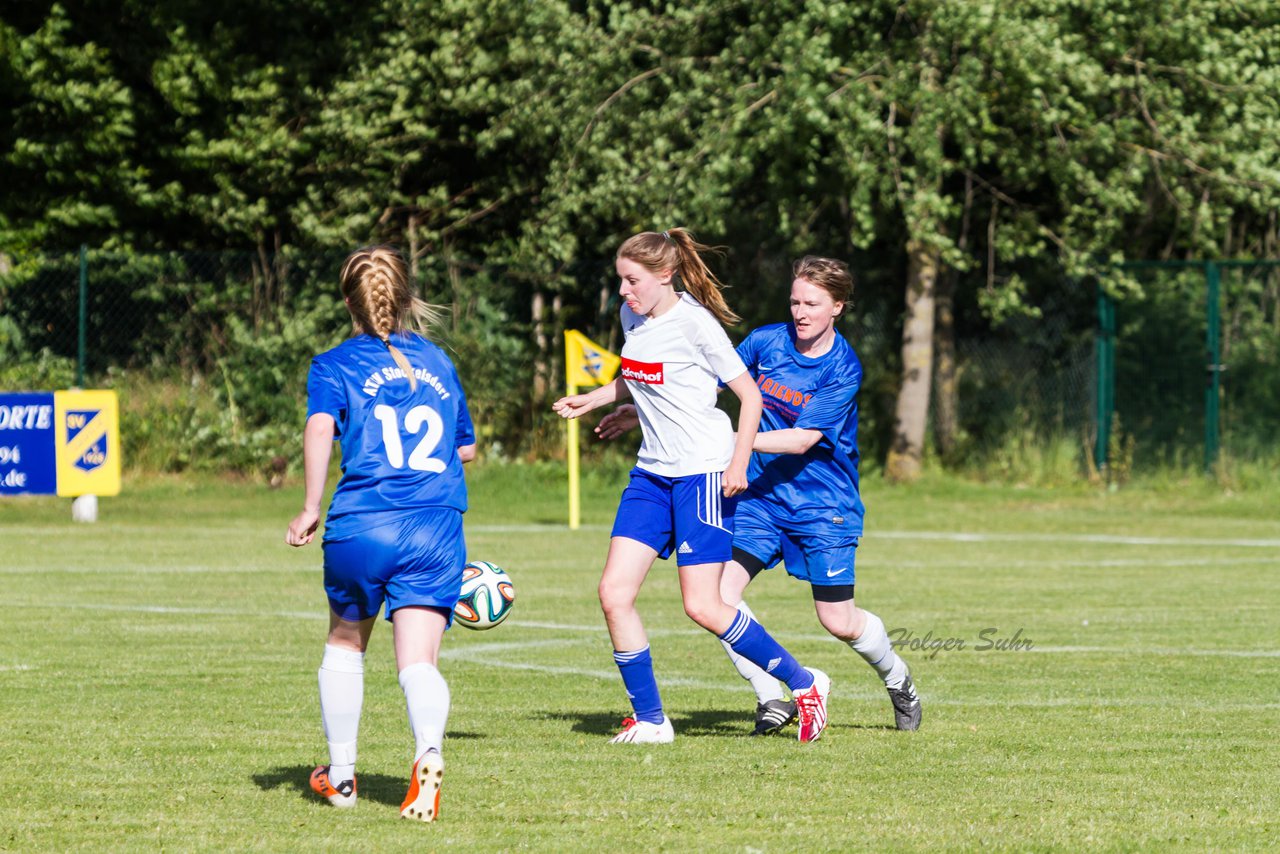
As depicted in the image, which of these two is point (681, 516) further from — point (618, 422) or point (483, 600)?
point (483, 600)

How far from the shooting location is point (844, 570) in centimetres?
725

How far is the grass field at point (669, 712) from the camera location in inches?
210

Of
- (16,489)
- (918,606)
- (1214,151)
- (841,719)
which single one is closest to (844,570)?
(841,719)

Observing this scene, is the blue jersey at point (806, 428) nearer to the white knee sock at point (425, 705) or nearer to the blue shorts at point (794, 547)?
the blue shorts at point (794, 547)

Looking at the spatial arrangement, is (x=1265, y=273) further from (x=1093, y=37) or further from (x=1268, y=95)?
(x=1093, y=37)

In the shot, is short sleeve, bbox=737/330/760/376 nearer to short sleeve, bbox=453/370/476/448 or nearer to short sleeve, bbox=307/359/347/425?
short sleeve, bbox=453/370/476/448

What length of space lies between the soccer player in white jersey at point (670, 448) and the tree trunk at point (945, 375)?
1665 cm

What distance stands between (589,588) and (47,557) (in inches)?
192

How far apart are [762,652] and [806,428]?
885 mm

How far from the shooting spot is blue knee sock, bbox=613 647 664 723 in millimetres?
6855

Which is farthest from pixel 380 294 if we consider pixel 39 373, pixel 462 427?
pixel 39 373

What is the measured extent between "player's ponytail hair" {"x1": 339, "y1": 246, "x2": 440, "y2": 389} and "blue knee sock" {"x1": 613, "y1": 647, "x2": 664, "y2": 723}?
72.2 inches

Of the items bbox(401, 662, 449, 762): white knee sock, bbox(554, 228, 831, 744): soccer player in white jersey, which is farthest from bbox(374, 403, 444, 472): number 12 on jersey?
bbox(554, 228, 831, 744): soccer player in white jersey

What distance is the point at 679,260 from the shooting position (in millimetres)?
6820
